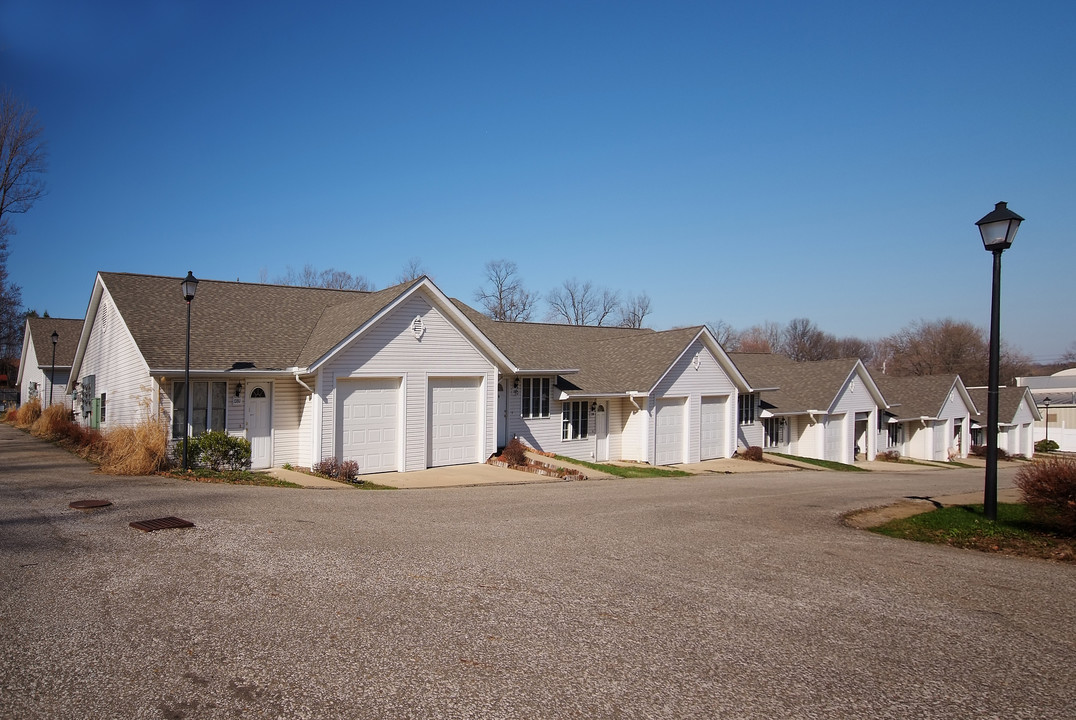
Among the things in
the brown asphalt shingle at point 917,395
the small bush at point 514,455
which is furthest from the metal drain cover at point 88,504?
the brown asphalt shingle at point 917,395

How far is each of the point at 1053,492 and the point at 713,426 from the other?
17290 mm

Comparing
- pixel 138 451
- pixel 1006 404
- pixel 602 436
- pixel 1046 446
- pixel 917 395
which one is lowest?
pixel 1046 446

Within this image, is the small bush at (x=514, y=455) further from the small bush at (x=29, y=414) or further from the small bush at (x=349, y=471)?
the small bush at (x=29, y=414)

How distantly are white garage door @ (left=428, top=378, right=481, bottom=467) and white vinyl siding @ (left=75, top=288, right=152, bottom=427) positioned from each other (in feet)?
23.5

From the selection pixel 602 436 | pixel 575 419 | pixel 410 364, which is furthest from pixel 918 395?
pixel 410 364

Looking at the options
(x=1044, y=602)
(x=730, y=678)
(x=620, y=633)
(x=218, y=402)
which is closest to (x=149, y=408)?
(x=218, y=402)

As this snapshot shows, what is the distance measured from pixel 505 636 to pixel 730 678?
1.82 meters

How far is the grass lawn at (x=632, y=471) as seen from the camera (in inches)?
806

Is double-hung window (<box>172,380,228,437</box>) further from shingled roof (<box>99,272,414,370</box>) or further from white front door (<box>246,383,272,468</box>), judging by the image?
shingled roof (<box>99,272,414,370</box>)

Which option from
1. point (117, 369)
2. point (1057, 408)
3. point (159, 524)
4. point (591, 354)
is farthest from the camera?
point (1057, 408)

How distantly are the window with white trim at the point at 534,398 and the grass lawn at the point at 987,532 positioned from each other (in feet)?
42.7

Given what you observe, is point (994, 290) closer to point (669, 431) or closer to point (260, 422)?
point (669, 431)

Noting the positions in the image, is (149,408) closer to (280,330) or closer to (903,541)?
(280,330)

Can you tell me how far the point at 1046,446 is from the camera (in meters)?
54.1
